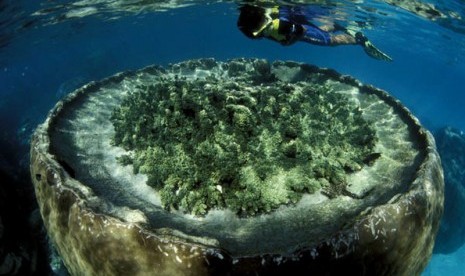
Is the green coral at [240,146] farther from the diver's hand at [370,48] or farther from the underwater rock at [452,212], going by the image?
the underwater rock at [452,212]

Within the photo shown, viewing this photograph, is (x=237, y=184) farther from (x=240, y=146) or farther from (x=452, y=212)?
(x=452, y=212)

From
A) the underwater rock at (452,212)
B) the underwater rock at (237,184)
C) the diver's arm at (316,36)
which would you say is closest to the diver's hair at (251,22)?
the diver's arm at (316,36)

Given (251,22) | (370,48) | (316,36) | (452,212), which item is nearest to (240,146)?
(251,22)

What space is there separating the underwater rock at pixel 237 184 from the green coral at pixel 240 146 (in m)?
0.02

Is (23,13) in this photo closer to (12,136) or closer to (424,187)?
(12,136)

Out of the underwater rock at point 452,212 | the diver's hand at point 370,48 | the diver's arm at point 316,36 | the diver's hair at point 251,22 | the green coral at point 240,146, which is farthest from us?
the underwater rock at point 452,212

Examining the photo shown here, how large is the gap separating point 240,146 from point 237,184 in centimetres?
48

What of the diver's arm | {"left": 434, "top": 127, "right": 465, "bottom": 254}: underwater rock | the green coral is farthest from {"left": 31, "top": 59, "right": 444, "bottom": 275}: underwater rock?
{"left": 434, "top": 127, "right": 465, "bottom": 254}: underwater rock

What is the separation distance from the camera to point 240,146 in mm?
4113

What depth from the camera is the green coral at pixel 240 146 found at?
12.5ft

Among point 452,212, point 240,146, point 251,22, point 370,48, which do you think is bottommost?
point 452,212

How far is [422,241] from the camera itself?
126 inches

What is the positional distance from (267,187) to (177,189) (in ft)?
3.30

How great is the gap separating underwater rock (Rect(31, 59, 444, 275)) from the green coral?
17 mm
